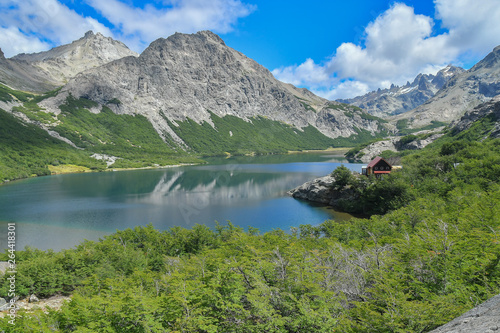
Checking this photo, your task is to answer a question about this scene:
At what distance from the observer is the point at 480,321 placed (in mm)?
5457

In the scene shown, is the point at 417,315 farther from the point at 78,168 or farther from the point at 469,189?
the point at 78,168

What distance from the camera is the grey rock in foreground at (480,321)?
5.05 meters

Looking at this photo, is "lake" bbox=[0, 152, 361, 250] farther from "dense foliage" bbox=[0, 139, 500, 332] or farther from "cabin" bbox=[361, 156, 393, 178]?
"dense foliage" bbox=[0, 139, 500, 332]

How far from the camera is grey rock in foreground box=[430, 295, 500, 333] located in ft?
16.6

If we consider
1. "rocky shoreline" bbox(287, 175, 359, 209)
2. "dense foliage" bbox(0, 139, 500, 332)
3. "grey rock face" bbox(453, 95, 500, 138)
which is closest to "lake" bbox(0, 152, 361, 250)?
"rocky shoreline" bbox(287, 175, 359, 209)

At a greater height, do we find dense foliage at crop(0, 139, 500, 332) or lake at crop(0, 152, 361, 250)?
dense foliage at crop(0, 139, 500, 332)

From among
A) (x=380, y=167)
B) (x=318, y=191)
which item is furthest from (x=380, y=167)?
(x=318, y=191)

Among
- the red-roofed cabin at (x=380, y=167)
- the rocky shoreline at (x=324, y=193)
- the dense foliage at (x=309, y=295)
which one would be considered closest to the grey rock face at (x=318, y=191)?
the rocky shoreline at (x=324, y=193)

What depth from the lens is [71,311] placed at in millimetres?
11492

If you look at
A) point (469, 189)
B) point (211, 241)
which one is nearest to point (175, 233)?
point (211, 241)

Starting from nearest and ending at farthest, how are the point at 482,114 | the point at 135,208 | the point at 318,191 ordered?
the point at 135,208 < the point at 318,191 < the point at 482,114

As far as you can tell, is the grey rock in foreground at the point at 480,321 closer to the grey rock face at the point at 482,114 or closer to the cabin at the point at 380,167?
the cabin at the point at 380,167

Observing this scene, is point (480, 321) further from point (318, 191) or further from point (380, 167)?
point (380, 167)

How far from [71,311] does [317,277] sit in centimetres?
1053
